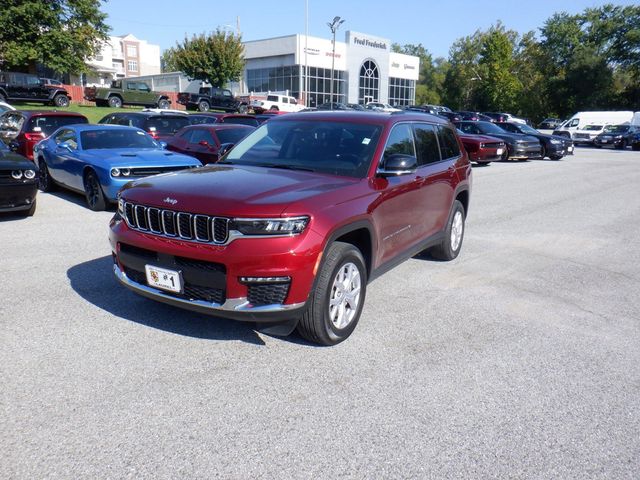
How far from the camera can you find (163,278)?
3861mm

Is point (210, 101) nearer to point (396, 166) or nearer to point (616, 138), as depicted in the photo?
point (616, 138)

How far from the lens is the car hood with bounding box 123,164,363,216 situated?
12.0ft

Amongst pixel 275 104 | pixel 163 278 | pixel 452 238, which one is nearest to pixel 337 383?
pixel 163 278

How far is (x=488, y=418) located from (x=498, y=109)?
76.4 metres

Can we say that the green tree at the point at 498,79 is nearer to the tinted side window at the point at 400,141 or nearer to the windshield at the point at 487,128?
the windshield at the point at 487,128

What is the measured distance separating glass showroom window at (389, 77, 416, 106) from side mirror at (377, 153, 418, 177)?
224 feet

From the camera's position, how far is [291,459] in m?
2.78

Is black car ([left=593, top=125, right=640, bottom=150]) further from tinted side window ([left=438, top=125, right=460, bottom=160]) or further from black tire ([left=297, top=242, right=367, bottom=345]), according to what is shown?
black tire ([left=297, top=242, right=367, bottom=345])

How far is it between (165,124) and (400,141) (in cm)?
1060

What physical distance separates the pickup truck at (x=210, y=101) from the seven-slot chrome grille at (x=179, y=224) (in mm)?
38486

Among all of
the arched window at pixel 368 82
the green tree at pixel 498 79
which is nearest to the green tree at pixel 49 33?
the arched window at pixel 368 82

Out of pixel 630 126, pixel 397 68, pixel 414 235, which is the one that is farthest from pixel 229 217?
pixel 397 68

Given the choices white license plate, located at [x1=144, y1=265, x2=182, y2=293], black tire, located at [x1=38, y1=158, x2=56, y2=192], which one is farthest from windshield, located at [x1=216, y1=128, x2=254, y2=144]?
white license plate, located at [x1=144, y1=265, x2=182, y2=293]

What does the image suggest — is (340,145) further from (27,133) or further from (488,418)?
(27,133)
